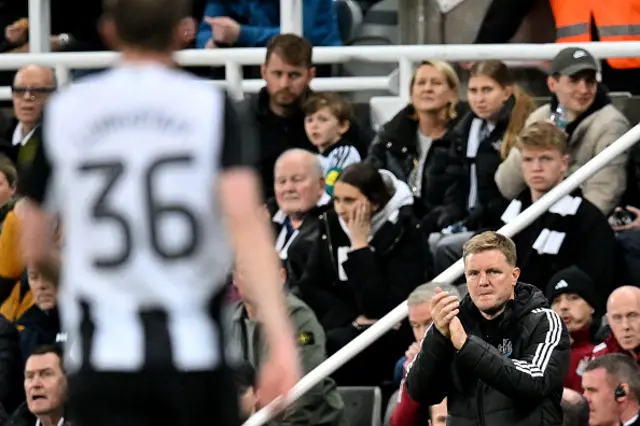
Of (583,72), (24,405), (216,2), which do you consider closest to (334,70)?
(216,2)

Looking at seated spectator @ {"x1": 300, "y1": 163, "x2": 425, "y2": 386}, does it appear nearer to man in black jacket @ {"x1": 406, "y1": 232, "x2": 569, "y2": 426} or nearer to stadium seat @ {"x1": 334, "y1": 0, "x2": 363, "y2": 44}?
man in black jacket @ {"x1": 406, "y1": 232, "x2": 569, "y2": 426}

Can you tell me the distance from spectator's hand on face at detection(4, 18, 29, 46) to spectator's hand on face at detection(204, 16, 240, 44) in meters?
1.57

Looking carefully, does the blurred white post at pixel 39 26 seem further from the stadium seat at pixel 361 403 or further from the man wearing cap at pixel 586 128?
the stadium seat at pixel 361 403

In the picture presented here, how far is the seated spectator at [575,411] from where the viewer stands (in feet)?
26.3

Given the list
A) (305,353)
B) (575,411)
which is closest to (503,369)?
(575,411)

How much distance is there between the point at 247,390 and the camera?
8438 mm

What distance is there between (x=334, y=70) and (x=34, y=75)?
2.15m

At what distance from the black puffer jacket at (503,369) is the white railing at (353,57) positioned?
8.82ft

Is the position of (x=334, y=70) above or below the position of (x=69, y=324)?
above

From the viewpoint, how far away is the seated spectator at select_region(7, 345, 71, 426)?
905 cm

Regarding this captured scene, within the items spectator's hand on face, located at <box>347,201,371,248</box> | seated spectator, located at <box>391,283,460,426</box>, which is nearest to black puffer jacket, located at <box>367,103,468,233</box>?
spectator's hand on face, located at <box>347,201,371,248</box>

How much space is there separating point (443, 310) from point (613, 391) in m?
1.18

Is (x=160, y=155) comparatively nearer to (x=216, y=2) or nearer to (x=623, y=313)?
(x=623, y=313)

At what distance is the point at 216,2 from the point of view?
11.5m
